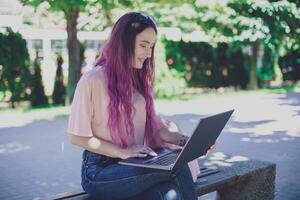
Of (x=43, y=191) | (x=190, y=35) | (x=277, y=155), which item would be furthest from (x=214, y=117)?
(x=190, y=35)

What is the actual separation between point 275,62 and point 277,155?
15.4 meters

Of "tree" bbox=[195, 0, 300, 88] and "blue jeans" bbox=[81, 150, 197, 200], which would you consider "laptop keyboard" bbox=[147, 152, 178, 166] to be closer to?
"blue jeans" bbox=[81, 150, 197, 200]

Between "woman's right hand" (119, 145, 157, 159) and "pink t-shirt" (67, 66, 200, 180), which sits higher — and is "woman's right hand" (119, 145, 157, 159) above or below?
below

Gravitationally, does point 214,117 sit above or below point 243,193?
above

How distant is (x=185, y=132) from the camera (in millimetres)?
8961

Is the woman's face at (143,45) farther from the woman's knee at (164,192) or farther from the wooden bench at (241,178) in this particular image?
the wooden bench at (241,178)

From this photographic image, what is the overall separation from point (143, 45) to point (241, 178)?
1.58 metres

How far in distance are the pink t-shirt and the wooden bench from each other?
1.01 metres

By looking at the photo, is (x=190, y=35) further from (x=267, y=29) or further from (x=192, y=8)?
(x=267, y=29)

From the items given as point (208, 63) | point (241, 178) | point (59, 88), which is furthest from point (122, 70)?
point (208, 63)

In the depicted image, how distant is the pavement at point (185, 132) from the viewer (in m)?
5.44

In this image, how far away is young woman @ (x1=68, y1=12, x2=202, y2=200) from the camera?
260 centimetres

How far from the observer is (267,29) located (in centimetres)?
1335

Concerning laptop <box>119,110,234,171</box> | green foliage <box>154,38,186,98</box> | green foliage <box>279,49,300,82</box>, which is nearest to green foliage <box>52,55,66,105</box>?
green foliage <box>154,38,186,98</box>
